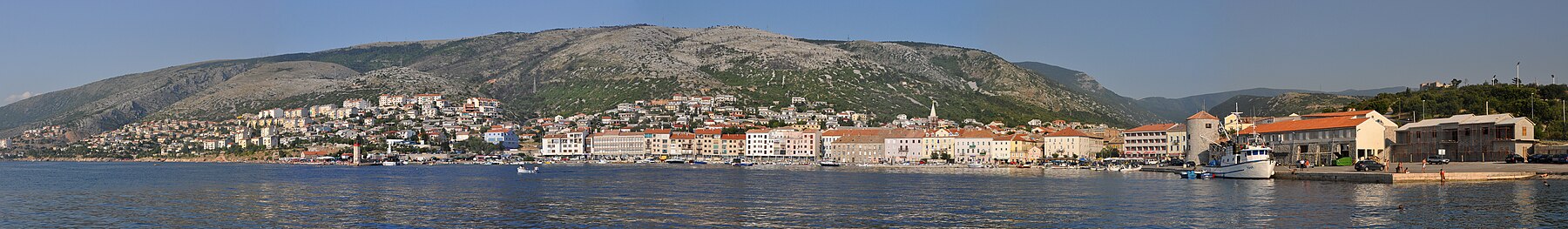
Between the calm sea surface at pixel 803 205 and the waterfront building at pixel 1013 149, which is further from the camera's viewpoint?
the waterfront building at pixel 1013 149

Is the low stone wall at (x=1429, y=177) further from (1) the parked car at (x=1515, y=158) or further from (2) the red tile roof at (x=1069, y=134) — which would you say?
(2) the red tile roof at (x=1069, y=134)

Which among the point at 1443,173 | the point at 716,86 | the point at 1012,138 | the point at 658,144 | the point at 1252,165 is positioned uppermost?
the point at 716,86

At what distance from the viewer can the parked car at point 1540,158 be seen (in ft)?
189

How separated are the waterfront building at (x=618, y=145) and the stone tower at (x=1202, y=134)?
68.0 meters

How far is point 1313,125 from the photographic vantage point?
7212 cm

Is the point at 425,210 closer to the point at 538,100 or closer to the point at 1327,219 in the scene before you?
the point at 1327,219

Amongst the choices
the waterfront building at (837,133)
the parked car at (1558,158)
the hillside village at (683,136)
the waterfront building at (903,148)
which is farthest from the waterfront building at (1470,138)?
the waterfront building at (837,133)

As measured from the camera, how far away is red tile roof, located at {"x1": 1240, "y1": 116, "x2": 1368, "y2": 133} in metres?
68.2

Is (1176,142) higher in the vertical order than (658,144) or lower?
lower

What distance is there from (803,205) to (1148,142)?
244ft

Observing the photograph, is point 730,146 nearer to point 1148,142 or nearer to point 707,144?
point 707,144

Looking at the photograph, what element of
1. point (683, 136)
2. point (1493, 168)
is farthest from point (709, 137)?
point (1493, 168)

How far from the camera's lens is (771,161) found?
130 metres

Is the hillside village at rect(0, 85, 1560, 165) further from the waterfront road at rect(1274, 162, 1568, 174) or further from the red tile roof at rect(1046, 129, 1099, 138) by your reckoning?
the waterfront road at rect(1274, 162, 1568, 174)
